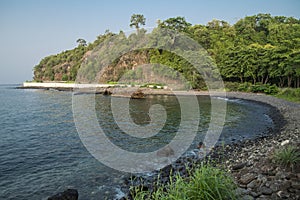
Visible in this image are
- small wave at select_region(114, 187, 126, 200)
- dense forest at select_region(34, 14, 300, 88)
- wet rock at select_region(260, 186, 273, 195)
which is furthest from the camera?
dense forest at select_region(34, 14, 300, 88)

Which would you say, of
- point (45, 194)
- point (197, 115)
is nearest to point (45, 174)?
point (45, 194)

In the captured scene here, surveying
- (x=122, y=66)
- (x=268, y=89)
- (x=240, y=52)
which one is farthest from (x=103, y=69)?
(x=268, y=89)

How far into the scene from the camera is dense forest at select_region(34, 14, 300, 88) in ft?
134

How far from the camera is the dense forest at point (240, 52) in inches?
1604

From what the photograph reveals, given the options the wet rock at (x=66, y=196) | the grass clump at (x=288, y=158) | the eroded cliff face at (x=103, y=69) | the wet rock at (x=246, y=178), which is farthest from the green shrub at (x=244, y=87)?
the wet rock at (x=66, y=196)

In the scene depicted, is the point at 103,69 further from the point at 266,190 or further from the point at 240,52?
the point at 266,190

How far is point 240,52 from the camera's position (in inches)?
1847

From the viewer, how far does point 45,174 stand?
368 inches

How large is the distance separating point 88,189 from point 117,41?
82.8 meters

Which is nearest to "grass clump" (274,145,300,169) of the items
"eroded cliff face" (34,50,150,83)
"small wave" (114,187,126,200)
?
"small wave" (114,187,126,200)

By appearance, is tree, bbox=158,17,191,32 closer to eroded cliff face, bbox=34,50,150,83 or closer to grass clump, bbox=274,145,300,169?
eroded cliff face, bbox=34,50,150,83

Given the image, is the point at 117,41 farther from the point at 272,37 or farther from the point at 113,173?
the point at 113,173

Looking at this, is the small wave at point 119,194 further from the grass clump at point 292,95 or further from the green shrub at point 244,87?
the green shrub at point 244,87

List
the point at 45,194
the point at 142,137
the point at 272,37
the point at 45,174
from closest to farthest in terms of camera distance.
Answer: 1. the point at 45,194
2. the point at 45,174
3. the point at 142,137
4. the point at 272,37
